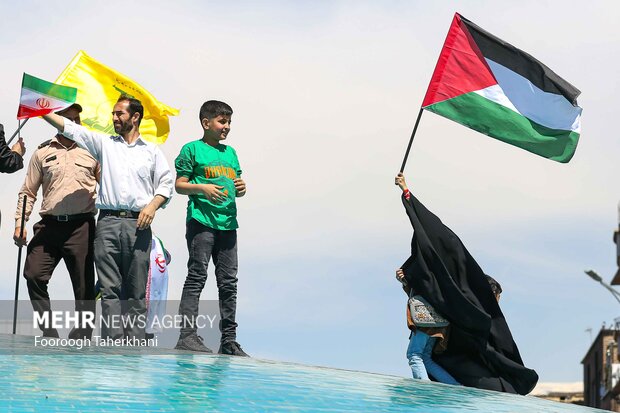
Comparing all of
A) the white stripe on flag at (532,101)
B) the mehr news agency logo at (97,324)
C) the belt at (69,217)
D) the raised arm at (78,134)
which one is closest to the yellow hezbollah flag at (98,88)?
the belt at (69,217)

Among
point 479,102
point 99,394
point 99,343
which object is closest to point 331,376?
point 99,343

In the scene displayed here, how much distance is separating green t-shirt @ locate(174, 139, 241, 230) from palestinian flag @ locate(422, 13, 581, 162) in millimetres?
2279

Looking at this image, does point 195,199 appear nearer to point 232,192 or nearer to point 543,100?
point 232,192

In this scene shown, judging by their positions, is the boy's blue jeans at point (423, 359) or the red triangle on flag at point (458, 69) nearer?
the boy's blue jeans at point (423, 359)

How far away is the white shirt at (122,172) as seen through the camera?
405 inches

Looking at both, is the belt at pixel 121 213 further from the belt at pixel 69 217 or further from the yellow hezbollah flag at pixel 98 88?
the yellow hezbollah flag at pixel 98 88

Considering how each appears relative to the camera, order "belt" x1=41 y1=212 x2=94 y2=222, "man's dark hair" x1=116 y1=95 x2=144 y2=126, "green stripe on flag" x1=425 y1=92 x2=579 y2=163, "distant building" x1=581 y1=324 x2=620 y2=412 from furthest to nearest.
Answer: "distant building" x1=581 y1=324 x2=620 y2=412 → "green stripe on flag" x1=425 y1=92 x2=579 y2=163 → "belt" x1=41 y1=212 x2=94 y2=222 → "man's dark hair" x1=116 y1=95 x2=144 y2=126

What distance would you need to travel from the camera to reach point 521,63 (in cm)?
1253

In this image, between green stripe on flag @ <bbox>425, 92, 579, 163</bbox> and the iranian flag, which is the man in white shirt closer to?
the iranian flag

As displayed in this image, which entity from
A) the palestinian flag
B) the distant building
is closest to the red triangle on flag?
the palestinian flag

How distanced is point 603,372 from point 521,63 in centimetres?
6292

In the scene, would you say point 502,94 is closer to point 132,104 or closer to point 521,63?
point 521,63

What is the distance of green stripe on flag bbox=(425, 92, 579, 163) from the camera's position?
11.8 meters

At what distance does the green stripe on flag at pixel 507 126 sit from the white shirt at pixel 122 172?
2671 mm
